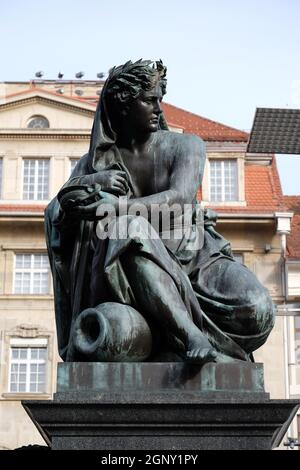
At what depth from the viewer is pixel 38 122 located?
114ft

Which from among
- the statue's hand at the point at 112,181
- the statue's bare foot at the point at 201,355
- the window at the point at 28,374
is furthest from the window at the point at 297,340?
the statue's bare foot at the point at 201,355

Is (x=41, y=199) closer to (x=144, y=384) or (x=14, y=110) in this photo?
(x=14, y=110)

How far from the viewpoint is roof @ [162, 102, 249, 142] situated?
1395 inches

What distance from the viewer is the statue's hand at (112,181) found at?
20.5 feet

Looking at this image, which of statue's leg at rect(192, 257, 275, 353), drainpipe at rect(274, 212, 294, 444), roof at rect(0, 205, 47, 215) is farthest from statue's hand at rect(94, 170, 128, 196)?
drainpipe at rect(274, 212, 294, 444)

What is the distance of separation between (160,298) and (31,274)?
28.2 meters

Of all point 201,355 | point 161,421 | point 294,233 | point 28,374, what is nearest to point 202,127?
point 294,233

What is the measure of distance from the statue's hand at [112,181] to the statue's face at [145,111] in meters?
0.45

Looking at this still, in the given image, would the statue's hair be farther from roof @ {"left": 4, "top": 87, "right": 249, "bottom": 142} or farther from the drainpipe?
roof @ {"left": 4, "top": 87, "right": 249, "bottom": 142}

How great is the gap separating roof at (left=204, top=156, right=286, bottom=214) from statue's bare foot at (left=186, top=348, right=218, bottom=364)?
28164mm

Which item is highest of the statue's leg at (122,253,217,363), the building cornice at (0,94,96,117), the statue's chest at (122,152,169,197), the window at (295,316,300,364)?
the building cornice at (0,94,96,117)

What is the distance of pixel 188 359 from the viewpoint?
5.45 metres

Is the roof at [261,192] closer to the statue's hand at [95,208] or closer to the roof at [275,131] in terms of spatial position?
the roof at [275,131]

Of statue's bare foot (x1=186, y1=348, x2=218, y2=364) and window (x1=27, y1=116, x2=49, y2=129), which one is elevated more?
window (x1=27, y1=116, x2=49, y2=129)
